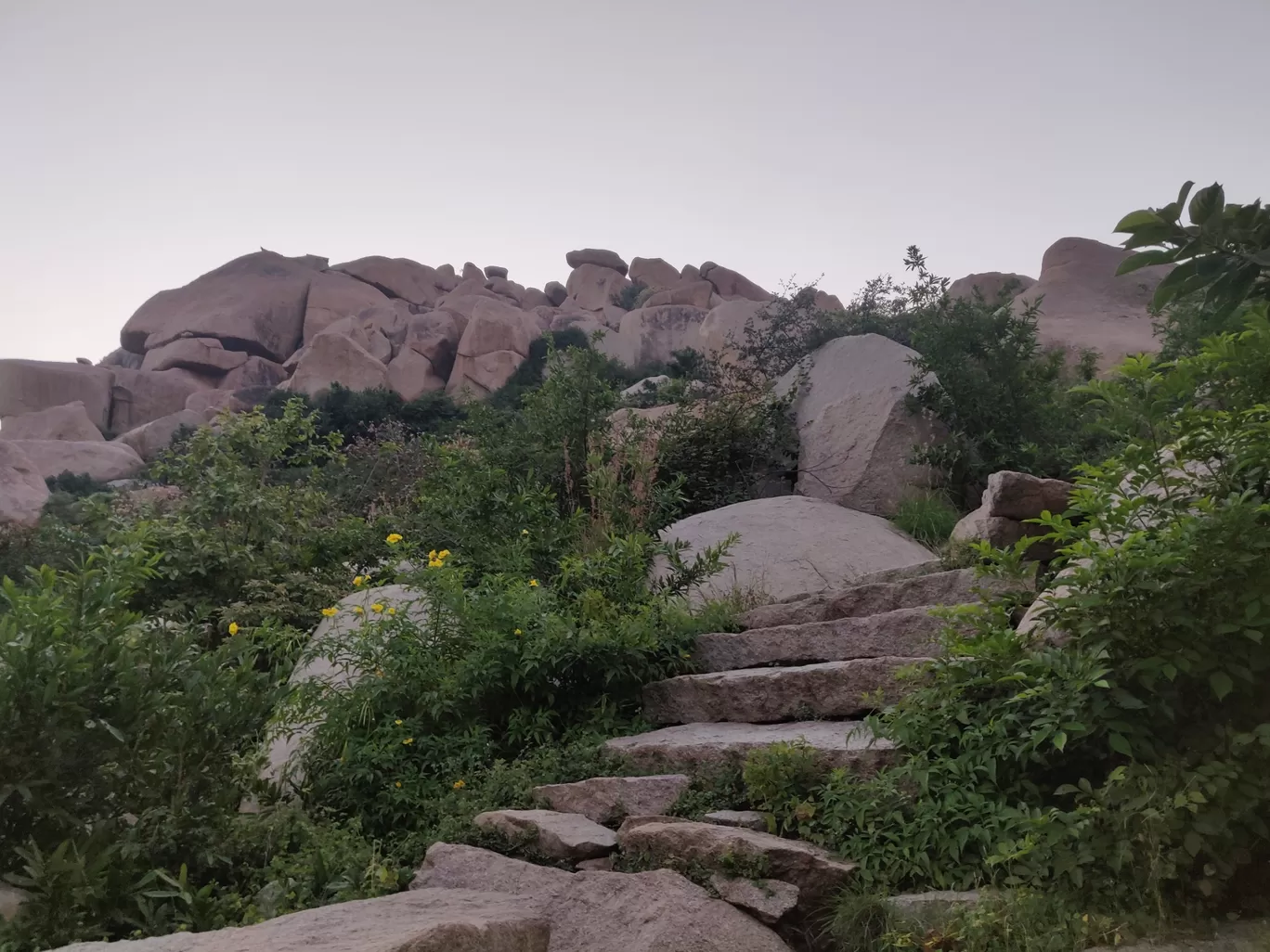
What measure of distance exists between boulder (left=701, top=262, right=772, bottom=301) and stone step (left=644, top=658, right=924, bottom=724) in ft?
114

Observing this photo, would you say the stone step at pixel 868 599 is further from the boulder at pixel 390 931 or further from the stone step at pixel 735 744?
the boulder at pixel 390 931

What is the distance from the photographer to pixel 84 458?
25438 millimetres

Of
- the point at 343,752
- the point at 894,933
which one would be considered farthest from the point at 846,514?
the point at 894,933

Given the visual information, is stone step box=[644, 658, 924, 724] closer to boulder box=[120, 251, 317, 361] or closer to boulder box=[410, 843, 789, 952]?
boulder box=[410, 843, 789, 952]

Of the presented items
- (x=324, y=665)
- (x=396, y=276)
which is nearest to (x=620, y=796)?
(x=324, y=665)

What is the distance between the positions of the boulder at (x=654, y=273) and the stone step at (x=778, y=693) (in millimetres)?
Result: 35862

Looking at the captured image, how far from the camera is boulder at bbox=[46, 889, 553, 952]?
95.0 inches

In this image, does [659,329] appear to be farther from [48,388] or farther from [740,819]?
[740,819]

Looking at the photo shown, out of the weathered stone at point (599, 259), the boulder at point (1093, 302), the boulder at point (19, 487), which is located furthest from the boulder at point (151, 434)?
the boulder at point (1093, 302)

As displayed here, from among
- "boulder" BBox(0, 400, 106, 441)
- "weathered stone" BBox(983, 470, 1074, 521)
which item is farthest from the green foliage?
"boulder" BBox(0, 400, 106, 441)

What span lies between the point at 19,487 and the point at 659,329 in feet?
64.5

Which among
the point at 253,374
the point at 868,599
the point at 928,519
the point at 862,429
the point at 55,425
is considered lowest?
the point at 868,599

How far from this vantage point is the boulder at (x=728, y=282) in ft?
125

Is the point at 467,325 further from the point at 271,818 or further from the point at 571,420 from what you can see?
the point at 271,818
